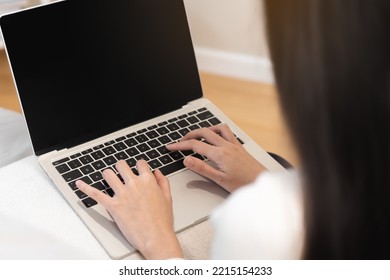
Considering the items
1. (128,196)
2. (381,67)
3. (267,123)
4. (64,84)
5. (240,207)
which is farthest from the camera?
(267,123)

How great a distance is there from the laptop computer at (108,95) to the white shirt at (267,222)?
0.15m

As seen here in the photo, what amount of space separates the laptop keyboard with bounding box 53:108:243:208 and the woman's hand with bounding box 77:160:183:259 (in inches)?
1.1

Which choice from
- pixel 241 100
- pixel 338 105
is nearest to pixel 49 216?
pixel 338 105

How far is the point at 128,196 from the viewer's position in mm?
725

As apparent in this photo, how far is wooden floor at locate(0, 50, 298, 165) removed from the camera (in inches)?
72.3

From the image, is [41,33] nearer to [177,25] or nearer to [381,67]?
[177,25]

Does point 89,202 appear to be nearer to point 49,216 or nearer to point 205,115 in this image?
point 49,216

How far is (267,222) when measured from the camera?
0.57 m

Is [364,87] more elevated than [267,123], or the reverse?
[364,87]

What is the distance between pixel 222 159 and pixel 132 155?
0.14 meters
